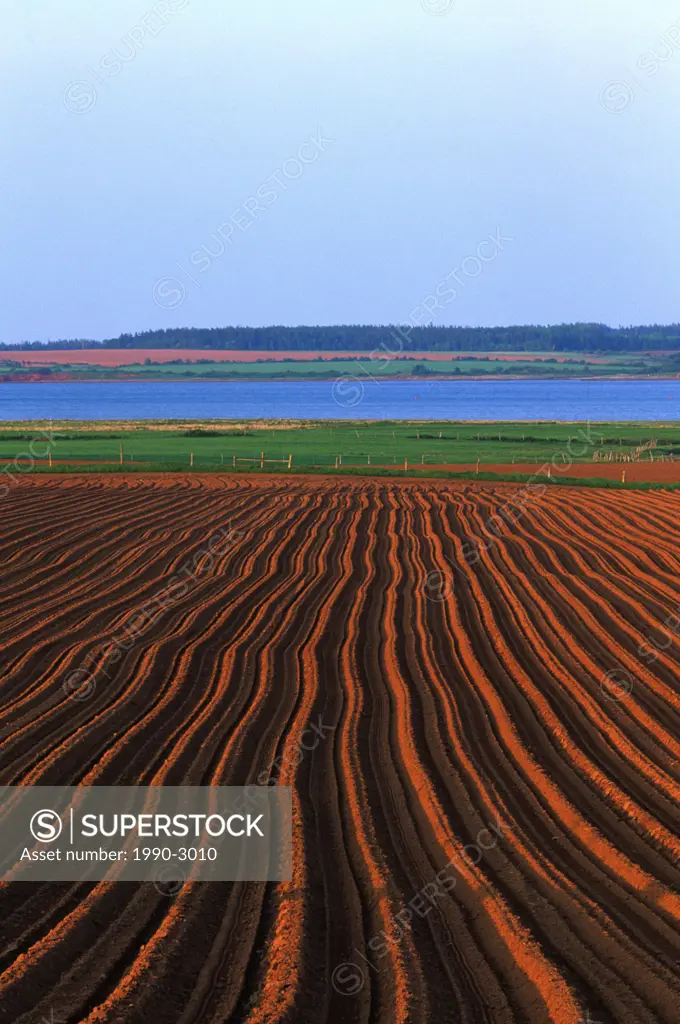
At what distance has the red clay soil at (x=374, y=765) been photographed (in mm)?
5488

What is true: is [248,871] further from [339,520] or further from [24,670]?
[339,520]

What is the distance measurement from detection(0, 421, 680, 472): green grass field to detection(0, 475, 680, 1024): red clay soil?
24.3 m

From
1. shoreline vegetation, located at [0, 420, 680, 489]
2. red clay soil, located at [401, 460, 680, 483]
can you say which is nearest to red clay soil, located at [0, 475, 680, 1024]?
shoreline vegetation, located at [0, 420, 680, 489]

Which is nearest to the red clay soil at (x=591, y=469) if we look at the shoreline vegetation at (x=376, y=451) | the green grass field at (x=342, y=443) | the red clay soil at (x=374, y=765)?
the shoreline vegetation at (x=376, y=451)

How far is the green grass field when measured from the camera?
4650cm

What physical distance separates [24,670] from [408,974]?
6.89m

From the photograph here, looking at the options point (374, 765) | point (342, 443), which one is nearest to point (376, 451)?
point (342, 443)

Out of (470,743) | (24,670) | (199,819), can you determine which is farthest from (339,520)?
(199,819)

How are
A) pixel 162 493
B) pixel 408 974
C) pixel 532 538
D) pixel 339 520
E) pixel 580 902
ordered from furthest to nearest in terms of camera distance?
pixel 162 493 < pixel 339 520 < pixel 532 538 < pixel 580 902 < pixel 408 974

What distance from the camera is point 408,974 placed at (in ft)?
18.2

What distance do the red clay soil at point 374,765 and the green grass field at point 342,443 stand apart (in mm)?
24256

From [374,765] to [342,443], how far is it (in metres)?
50.6

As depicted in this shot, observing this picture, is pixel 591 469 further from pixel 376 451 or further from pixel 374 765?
pixel 374 765

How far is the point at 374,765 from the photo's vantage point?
8.81 meters
